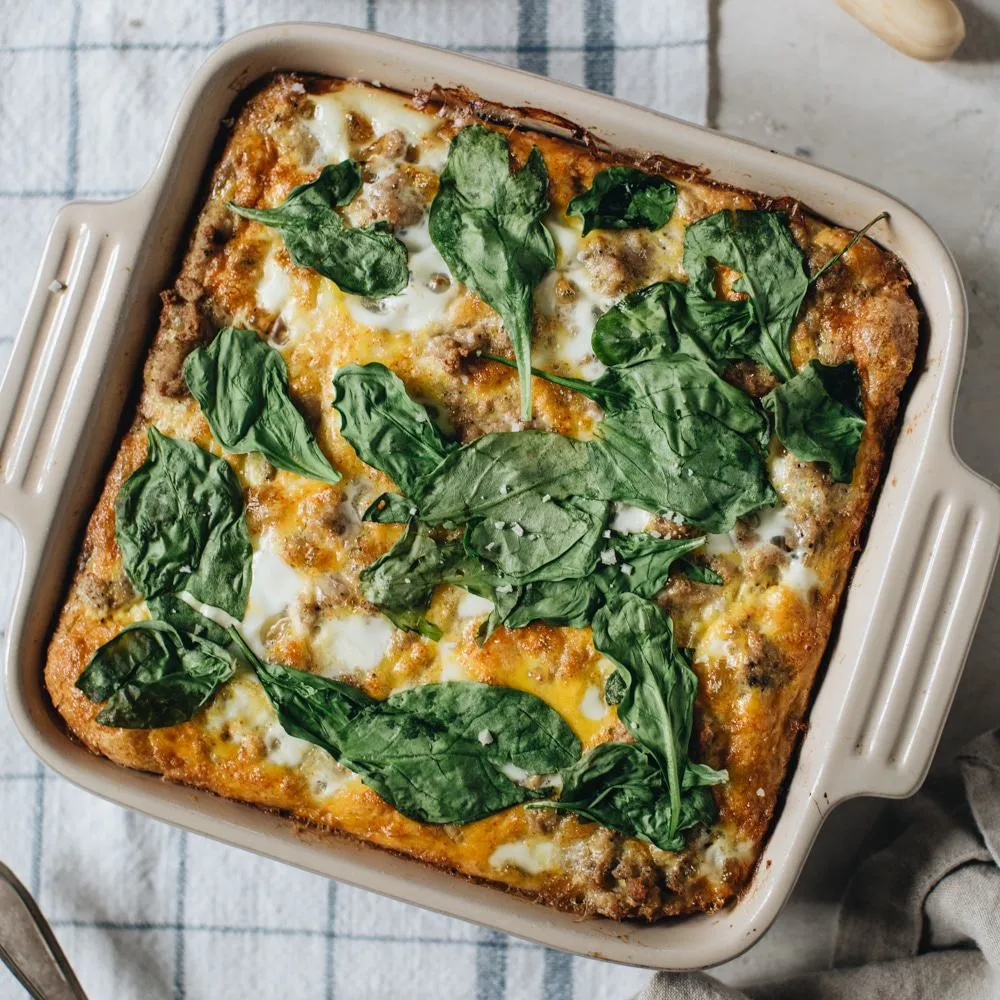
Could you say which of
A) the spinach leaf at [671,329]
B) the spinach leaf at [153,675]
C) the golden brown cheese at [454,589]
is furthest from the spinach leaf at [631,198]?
the spinach leaf at [153,675]

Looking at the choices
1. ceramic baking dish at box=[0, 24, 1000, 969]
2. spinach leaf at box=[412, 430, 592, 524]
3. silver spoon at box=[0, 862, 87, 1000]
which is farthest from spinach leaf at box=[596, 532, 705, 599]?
silver spoon at box=[0, 862, 87, 1000]

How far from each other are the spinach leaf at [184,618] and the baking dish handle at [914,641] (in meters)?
1.22

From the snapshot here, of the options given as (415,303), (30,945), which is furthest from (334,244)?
(30,945)

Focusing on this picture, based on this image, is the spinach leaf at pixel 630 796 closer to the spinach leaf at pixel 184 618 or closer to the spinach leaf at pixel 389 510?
the spinach leaf at pixel 389 510

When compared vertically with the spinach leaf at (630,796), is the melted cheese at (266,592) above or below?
above

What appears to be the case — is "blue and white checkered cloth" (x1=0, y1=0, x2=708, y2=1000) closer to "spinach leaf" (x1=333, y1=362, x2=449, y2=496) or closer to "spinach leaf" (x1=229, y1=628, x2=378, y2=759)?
"spinach leaf" (x1=229, y1=628, x2=378, y2=759)

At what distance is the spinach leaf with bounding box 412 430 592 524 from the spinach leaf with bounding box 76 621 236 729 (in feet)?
1.70

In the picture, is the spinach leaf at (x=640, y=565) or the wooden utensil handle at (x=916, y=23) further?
the wooden utensil handle at (x=916, y=23)

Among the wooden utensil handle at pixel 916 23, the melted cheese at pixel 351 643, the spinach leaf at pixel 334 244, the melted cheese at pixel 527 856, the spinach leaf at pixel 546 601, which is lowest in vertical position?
the melted cheese at pixel 527 856

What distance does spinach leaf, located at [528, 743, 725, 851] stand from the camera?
2068mm

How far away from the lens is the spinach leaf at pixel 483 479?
6.79 feet

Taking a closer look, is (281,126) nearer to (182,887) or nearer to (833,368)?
(833,368)

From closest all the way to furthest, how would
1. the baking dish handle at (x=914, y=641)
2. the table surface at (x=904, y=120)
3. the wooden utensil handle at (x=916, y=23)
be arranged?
the baking dish handle at (x=914, y=641), the wooden utensil handle at (x=916, y=23), the table surface at (x=904, y=120)

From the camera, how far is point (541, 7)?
253 centimetres
